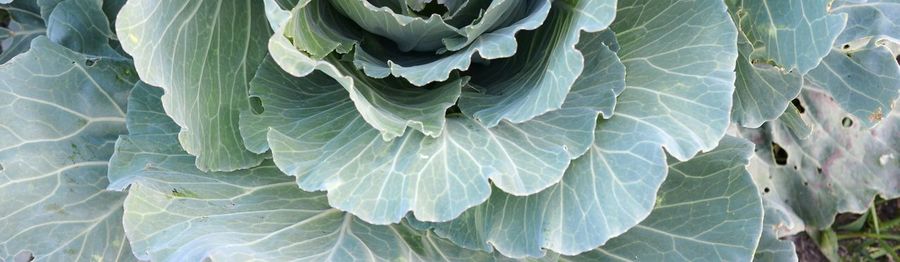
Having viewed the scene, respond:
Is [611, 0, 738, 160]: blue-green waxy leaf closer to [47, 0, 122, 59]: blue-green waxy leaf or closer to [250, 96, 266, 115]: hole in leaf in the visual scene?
[250, 96, 266, 115]: hole in leaf

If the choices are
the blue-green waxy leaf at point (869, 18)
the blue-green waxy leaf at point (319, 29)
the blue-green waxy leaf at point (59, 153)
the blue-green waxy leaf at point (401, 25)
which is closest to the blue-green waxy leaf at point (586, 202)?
the blue-green waxy leaf at point (401, 25)

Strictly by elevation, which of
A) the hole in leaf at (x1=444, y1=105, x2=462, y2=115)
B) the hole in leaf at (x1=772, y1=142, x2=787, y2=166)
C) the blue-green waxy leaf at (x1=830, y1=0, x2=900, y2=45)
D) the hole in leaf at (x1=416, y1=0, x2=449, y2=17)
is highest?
the hole in leaf at (x1=416, y1=0, x2=449, y2=17)

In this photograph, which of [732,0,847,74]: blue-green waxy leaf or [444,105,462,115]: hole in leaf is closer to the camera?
[732,0,847,74]: blue-green waxy leaf

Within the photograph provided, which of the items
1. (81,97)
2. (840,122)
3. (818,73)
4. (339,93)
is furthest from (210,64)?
(840,122)

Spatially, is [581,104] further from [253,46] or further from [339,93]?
[253,46]

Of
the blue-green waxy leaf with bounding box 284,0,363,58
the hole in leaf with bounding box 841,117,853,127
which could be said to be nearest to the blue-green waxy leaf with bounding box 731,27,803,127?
the hole in leaf with bounding box 841,117,853,127

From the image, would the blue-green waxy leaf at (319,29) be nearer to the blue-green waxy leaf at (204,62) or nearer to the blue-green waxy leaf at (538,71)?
the blue-green waxy leaf at (204,62)
